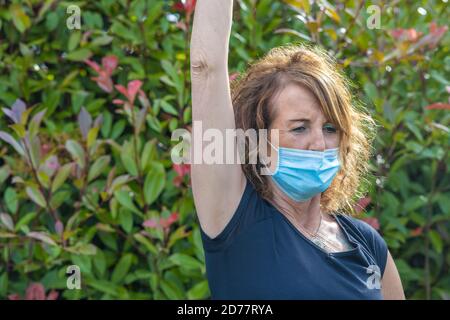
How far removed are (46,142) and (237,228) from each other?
1.38 m

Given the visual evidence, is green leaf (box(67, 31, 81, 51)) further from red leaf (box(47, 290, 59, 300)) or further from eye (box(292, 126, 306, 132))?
eye (box(292, 126, 306, 132))

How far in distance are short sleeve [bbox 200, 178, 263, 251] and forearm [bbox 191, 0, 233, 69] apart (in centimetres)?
34

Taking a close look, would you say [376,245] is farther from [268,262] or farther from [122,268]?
[122,268]

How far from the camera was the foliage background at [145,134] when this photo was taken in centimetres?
310

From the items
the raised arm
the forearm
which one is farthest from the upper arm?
the forearm

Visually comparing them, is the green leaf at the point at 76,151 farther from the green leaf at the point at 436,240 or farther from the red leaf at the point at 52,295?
the green leaf at the point at 436,240

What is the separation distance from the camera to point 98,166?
3098 mm

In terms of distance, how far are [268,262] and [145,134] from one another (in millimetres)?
1401

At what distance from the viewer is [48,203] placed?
310cm

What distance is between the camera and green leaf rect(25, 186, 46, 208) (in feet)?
10.0

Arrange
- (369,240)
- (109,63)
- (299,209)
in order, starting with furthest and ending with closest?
(109,63), (369,240), (299,209)

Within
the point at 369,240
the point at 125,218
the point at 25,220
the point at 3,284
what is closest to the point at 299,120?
the point at 369,240

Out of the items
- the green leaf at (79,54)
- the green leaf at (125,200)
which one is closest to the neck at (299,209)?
the green leaf at (125,200)

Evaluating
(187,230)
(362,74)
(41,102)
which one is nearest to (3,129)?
(41,102)
